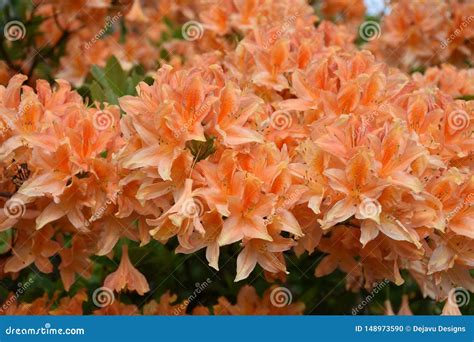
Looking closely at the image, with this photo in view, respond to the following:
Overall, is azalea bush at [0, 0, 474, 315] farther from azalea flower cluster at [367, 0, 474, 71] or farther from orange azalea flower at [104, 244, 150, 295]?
azalea flower cluster at [367, 0, 474, 71]

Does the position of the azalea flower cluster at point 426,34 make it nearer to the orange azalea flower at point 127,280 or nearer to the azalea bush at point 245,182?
the azalea bush at point 245,182

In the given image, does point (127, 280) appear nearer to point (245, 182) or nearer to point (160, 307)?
point (160, 307)

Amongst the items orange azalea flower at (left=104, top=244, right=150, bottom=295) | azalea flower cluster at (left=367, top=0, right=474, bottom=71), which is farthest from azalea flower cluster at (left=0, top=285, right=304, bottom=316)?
azalea flower cluster at (left=367, top=0, right=474, bottom=71)

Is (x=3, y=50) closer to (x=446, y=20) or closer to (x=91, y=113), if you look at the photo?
(x=91, y=113)

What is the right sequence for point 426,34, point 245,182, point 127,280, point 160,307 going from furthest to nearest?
point 426,34 → point 160,307 → point 127,280 → point 245,182

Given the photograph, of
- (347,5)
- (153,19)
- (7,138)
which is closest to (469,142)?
(7,138)

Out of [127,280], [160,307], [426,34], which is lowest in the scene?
[160,307]

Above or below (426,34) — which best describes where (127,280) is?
below

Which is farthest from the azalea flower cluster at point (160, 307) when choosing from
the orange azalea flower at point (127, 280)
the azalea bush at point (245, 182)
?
the orange azalea flower at point (127, 280)

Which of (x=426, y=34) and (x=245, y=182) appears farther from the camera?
(x=426, y=34)

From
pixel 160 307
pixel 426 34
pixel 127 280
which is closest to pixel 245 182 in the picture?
pixel 127 280
